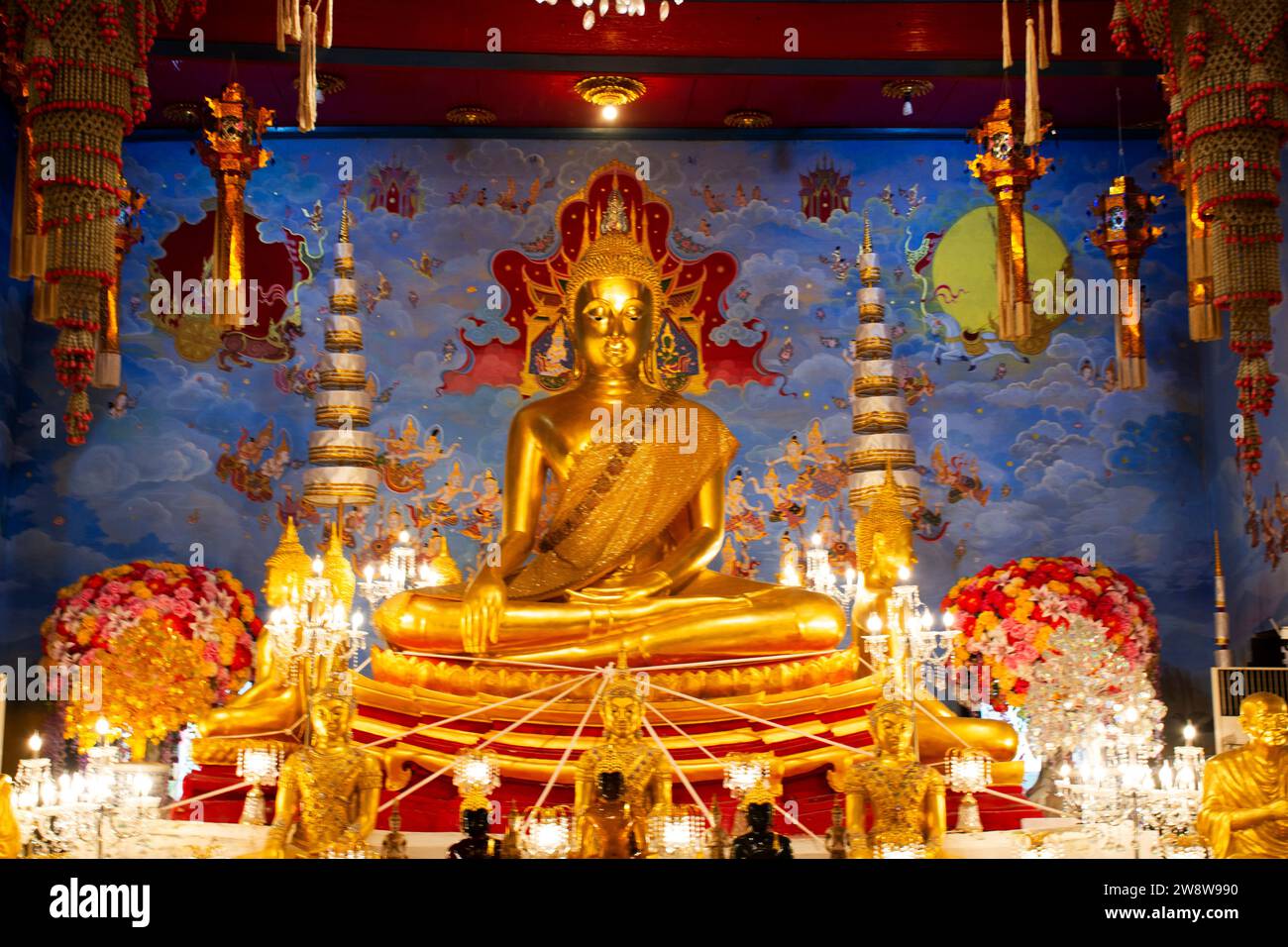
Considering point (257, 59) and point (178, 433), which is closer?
point (257, 59)

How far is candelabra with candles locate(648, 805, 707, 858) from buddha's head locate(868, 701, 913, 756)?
630 mm

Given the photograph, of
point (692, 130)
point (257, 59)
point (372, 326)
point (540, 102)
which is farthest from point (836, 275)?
point (257, 59)

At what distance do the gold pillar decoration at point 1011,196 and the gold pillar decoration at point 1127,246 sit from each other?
484mm

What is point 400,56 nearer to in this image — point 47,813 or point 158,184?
point 158,184

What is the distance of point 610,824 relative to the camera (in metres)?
4.91

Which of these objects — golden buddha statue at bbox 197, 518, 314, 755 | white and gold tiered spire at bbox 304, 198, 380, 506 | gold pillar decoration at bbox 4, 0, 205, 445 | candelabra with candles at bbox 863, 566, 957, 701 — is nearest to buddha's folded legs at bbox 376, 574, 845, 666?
golden buddha statue at bbox 197, 518, 314, 755

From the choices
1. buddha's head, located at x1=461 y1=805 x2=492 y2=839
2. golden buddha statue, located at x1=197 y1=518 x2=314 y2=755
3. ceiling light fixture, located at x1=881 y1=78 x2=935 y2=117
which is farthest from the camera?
ceiling light fixture, located at x1=881 y1=78 x2=935 y2=117

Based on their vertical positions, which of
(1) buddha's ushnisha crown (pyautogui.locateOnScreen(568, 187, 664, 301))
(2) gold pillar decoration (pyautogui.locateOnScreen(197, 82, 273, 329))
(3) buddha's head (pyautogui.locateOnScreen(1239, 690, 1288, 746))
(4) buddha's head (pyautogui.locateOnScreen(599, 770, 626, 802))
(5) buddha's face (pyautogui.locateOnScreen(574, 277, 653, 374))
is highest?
(2) gold pillar decoration (pyautogui.locateOnScreen(197, 82, 273, 329))

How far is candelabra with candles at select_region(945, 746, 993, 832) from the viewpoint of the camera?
5.76 m

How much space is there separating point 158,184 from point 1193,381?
5610 millimetres

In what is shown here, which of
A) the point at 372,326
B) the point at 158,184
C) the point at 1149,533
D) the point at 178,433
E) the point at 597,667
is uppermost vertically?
the point at 158,184

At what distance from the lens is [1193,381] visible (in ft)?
29.6

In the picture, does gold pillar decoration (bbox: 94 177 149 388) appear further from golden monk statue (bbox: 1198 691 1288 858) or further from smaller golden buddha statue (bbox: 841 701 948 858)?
golden monk statue (bbox: 1198 691 1288 858)
